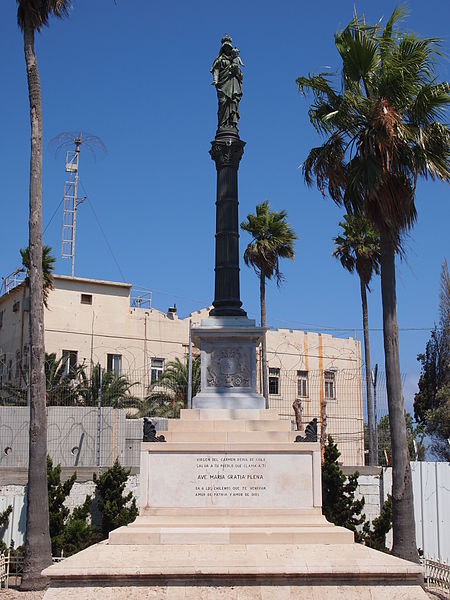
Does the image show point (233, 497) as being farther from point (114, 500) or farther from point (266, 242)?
point (266, 242)

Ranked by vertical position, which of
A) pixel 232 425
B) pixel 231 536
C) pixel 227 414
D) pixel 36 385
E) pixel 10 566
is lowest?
pixel 10 566

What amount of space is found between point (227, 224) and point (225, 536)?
644 cm

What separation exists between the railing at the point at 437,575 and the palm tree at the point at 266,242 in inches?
748

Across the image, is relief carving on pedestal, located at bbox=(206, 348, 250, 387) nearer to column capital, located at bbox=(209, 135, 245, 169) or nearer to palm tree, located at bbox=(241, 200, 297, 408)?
column capital, located at bbox=(209, 135, 245, 169)

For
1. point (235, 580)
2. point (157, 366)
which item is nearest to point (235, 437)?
point (235, 580)

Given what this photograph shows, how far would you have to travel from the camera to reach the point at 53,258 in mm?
32812

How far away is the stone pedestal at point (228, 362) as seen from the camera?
14789 mm

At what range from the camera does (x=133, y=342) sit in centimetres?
4256

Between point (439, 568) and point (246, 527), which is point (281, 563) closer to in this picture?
point (246, 527)

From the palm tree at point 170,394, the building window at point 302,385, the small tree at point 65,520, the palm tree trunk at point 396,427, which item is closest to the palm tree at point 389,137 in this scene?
the palm tree trunk at point 396,427

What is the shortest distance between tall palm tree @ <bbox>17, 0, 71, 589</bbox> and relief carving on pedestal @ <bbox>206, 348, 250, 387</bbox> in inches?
154

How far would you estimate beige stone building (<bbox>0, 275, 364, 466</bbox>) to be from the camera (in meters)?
39.9

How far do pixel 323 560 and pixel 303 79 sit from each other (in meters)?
10.8

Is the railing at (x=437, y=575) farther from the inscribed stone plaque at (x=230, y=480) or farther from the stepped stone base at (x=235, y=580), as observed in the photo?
the stepped stone base at (x=235, y=580)
